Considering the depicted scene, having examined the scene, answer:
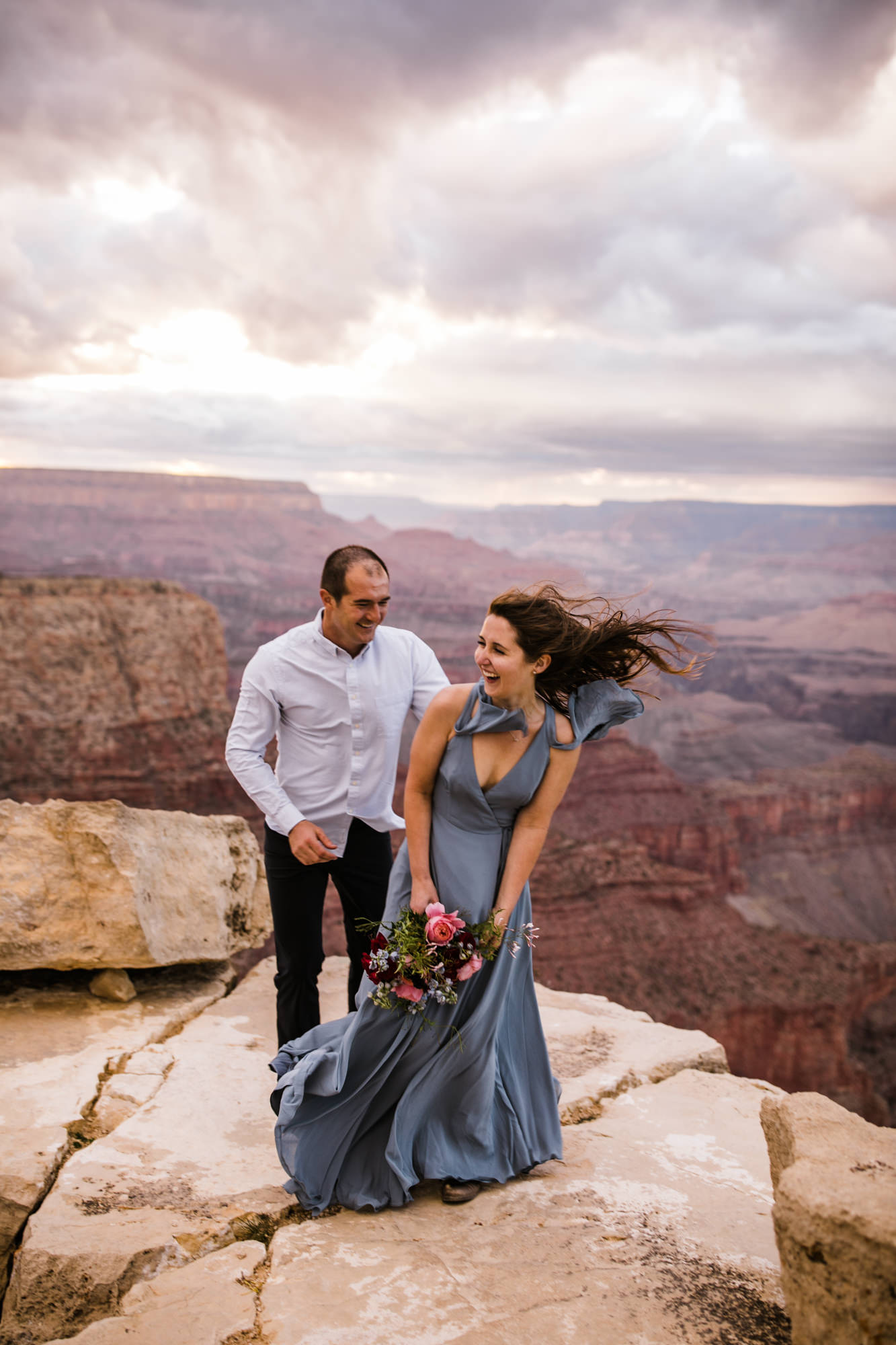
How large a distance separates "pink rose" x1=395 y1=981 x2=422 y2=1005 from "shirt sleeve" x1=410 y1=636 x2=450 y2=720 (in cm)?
123

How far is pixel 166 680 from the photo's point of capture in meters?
36.8

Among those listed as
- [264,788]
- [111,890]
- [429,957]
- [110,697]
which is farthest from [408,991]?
[110,697]

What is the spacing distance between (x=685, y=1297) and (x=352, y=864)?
75.0 inches

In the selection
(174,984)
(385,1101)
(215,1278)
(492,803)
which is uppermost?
(492,803)

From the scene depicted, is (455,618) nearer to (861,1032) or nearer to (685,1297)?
(861,1032)

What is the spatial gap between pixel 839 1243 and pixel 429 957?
1.33 m

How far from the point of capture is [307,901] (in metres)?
3.70

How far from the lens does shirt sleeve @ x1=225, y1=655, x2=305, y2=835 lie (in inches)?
138

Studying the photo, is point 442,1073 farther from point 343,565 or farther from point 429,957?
point 343,565

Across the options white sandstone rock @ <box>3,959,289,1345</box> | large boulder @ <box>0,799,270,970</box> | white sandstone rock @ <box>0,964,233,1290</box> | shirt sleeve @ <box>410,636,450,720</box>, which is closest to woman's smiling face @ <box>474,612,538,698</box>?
shirt sleeve @ <box>410,636,450,720</box>

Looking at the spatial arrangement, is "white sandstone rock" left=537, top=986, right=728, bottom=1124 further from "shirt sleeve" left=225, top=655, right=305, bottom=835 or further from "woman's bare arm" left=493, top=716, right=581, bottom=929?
"shirt sleeve" left=225, top=655, right=305, bottom=835

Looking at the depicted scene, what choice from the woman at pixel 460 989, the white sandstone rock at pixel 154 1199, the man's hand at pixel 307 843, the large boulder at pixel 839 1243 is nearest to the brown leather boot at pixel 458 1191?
the woman at pixel 460 989

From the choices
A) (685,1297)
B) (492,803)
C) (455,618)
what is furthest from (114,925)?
(455,618)

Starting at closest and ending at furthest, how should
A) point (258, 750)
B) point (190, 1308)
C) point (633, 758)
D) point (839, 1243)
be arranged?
point (839, 1243)
point (190, 1308)
point (258, 750)
point (633, 758)
